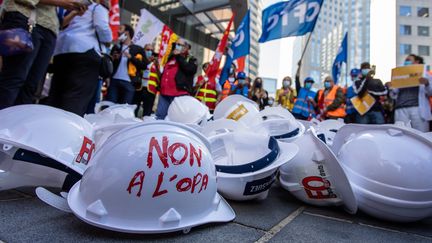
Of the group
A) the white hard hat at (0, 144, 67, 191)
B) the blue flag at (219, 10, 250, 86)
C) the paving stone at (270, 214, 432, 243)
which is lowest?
the paving stone at (270, 214, 432, 243)

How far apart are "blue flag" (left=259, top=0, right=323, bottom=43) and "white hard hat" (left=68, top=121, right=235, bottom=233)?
541cm

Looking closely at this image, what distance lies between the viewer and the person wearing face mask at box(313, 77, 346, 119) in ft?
19.7

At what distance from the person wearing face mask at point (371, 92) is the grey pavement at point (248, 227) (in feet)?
10.6

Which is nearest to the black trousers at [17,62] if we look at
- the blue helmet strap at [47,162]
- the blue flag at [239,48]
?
the blue helmet strap at [47,162]

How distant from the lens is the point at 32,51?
2.08m

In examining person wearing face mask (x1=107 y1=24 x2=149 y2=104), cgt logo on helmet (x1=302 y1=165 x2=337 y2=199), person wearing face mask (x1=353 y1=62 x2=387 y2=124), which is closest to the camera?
cgt logo on helmet (x1=302 y1=165 x2=337 y2=199)

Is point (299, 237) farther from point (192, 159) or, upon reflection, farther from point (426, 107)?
point (426, 107)

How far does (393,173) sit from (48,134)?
1.75 metres

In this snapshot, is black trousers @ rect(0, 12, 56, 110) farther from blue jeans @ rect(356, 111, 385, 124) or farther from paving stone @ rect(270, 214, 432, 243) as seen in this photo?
blue jeans @ rect(356, 111, 385, 124)

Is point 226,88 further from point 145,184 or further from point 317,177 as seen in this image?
point 145,184

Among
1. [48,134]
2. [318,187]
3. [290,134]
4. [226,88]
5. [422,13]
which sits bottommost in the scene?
[318,187]

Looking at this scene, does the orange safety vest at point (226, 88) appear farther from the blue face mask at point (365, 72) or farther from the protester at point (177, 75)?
the blue face mask at point (365, 72)

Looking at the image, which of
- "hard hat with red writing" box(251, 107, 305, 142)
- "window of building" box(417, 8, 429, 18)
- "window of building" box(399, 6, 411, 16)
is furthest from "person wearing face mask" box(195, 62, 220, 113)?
"window of building" box(417, 8, 429, 18)

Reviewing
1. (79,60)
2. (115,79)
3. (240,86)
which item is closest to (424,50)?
(240,86)
